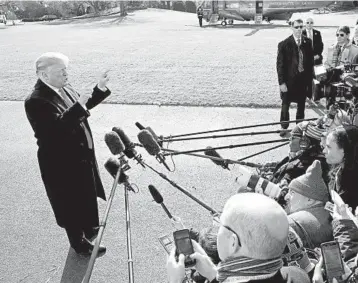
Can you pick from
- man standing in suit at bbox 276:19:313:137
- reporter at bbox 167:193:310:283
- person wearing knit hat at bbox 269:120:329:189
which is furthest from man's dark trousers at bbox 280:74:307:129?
reporter at bbox 167:193:310:283

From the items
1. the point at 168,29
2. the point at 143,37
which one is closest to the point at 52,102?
the point at 143,37

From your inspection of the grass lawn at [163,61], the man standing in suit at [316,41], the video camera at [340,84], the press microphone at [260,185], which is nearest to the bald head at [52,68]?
the press microphone at [260,185]

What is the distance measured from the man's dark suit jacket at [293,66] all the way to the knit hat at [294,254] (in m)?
5.01

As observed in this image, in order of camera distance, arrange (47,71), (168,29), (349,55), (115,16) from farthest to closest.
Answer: (115,16) < (168,29) < (349,55) < (47,71)

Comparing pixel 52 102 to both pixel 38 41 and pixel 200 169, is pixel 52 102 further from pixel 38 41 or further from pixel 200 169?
pixel 38 41

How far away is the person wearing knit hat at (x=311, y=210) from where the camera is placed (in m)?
2.79

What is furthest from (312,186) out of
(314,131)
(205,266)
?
(205,266)

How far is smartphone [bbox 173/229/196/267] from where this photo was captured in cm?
210

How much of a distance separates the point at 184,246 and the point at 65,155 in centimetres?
204

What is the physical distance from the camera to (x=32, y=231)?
4598mm

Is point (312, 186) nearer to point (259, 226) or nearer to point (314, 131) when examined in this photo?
point (314, 131)

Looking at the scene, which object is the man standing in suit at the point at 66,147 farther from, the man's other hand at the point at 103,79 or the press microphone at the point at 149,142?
the press microphone at the point at 149,142

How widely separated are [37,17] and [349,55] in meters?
36.1

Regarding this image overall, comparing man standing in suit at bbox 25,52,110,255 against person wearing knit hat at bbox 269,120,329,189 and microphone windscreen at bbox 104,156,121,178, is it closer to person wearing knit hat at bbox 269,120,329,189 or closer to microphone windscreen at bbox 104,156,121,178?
microphone windscreen at bbox 104,156,121,178
